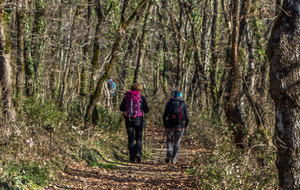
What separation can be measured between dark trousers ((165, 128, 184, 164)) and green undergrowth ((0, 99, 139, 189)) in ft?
4.92

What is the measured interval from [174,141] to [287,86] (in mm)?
4904

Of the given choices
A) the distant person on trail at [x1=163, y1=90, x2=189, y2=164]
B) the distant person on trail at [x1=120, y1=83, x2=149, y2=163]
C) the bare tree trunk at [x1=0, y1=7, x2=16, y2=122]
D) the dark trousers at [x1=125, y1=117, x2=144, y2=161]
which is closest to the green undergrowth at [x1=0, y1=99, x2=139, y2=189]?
the bare tree trunk at [x1=0, y1=7, x2=16, y2=122]

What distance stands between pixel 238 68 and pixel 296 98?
5.21 m

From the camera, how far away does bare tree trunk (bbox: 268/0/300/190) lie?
4.27 metres

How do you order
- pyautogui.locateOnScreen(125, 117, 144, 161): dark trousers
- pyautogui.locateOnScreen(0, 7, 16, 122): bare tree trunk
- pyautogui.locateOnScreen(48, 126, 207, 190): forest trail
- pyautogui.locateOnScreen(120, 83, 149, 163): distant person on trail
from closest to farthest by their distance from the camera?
pyautogui.locateOnScreen(48, 126, 207, 190): forest trail → pyautogui.locateOnScreen(0, 7, 16, 122): bare tree trunk → pyautogui.locateOnScreen(120, 83, 149, 163): distant person on trail → pyautogui.locateOnScreen(125, 117, 144, 161): dark trousers

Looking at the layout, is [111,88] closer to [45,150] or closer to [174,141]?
[174,141]

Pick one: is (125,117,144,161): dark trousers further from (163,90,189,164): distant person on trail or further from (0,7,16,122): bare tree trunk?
(0,7,16,122): bare tree trunk

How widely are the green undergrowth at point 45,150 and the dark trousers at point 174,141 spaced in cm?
150

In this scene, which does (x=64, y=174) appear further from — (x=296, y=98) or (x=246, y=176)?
(x=296, y=98)

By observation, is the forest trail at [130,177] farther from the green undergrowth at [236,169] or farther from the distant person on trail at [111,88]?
the distant person on trail at [111,88]

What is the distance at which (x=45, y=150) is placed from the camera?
7234 millimetres

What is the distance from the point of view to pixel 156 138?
15484 mm

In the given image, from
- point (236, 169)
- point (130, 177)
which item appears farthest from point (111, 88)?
point (236, 169)

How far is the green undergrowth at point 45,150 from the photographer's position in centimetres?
592
